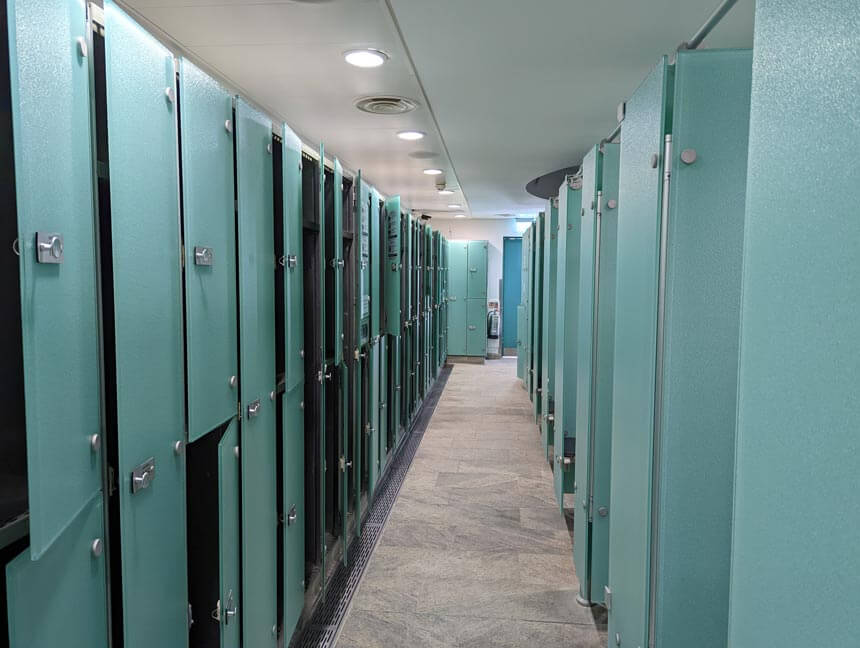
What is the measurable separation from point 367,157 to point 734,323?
501 centimetres

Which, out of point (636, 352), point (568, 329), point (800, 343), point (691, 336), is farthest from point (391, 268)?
point (800, 343)

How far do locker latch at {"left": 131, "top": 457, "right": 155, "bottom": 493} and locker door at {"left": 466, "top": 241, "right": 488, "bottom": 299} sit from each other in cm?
963

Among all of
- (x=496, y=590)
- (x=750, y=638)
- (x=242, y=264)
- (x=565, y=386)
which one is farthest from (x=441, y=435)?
(x=750, y=638)

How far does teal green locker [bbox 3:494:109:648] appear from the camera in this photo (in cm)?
99

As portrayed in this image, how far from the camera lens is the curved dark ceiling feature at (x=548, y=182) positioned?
6.55 metres

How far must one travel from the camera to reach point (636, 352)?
184 centimetres

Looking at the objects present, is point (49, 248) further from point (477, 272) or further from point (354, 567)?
point (477, 272)

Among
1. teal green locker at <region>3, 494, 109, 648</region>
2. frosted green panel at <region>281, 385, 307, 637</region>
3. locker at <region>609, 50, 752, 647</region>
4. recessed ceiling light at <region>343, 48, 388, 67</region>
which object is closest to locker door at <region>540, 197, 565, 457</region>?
recessed ceiling light at <region>343, 48, 388, 67</region>

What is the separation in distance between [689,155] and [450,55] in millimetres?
1940

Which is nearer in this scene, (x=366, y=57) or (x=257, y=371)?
(x=257, y=371)

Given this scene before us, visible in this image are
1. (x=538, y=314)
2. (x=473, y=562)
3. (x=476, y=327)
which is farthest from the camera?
(x=476, y=327)

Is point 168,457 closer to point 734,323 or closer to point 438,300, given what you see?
point 734,323

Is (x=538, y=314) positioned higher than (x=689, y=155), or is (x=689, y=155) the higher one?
(x=689, y=155)

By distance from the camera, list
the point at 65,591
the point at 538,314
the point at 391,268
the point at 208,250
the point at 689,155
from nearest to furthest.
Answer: the point at 65,591 → the point at 689,155 → the point at 208,250 → the point at 391,268 → the point at 538,314
